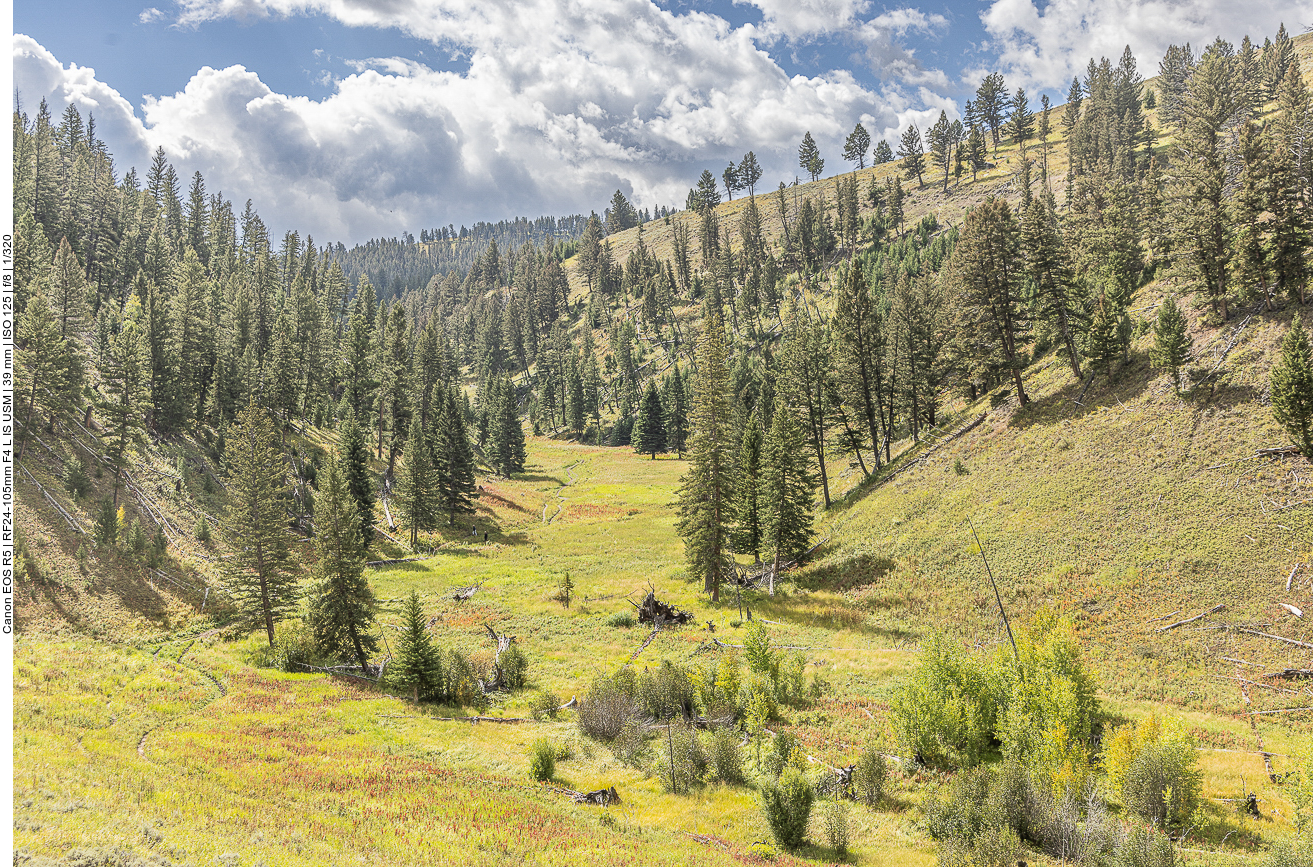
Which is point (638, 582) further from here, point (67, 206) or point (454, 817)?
point (67, 206)

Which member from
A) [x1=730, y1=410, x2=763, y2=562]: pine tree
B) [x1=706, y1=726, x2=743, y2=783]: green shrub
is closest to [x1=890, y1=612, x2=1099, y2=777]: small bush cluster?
[x1=706, y1=726, x2=743, y2=783]: green shrub

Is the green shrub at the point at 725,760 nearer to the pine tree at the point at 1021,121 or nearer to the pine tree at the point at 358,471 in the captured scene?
the pine tree at the point at 358,471

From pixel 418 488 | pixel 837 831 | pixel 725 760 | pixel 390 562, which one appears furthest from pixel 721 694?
pixel 418 488

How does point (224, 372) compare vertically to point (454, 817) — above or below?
above

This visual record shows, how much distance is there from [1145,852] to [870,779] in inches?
286

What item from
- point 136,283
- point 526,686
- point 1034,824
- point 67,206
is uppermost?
point 67,206

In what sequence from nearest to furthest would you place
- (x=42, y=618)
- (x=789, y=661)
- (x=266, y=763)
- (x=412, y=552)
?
(x=266, y=763) → (x=789, y=661) → (x=42, y=618) → (x=412, y=552)

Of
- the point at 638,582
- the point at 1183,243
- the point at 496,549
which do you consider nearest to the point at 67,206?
the point at 496,549

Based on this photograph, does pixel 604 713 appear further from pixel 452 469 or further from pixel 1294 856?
pixel 452 469

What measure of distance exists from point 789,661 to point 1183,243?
42.2 metres

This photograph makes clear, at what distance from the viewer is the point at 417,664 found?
2775 cm

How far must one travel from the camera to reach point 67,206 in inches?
3361

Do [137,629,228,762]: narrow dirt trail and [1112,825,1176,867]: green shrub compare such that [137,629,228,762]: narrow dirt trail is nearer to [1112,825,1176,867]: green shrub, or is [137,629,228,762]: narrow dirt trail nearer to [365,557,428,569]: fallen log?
[365,557,428,569]: fallen log

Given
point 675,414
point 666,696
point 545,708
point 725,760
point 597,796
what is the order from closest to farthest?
point 597,796, point 725,760, point 666,696, point 545,708, point 675,414
